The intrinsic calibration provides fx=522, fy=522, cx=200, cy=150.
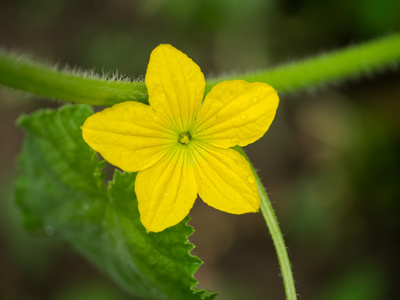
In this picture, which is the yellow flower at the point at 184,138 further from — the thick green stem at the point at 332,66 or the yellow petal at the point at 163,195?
the thick green stem at the point at 332,66

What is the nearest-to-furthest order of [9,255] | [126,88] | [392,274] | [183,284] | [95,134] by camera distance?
[95,134] → [126,88] → [183,284] → [392,274] → [9,255]

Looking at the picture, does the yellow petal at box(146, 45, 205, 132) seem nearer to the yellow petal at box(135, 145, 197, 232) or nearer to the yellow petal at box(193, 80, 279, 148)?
the yellow petal at box(193, 80, 279, 148)

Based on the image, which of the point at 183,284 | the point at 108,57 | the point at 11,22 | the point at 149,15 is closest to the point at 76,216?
the point at 183,284

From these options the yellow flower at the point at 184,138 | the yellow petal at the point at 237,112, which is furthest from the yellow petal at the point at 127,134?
the yellow petal at the point at 237,112

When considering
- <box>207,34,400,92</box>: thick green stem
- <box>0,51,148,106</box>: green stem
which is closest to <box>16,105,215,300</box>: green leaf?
<box>0,51,148,106</box>: green stem

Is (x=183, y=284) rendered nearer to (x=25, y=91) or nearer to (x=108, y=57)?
(x=25, y=91)
